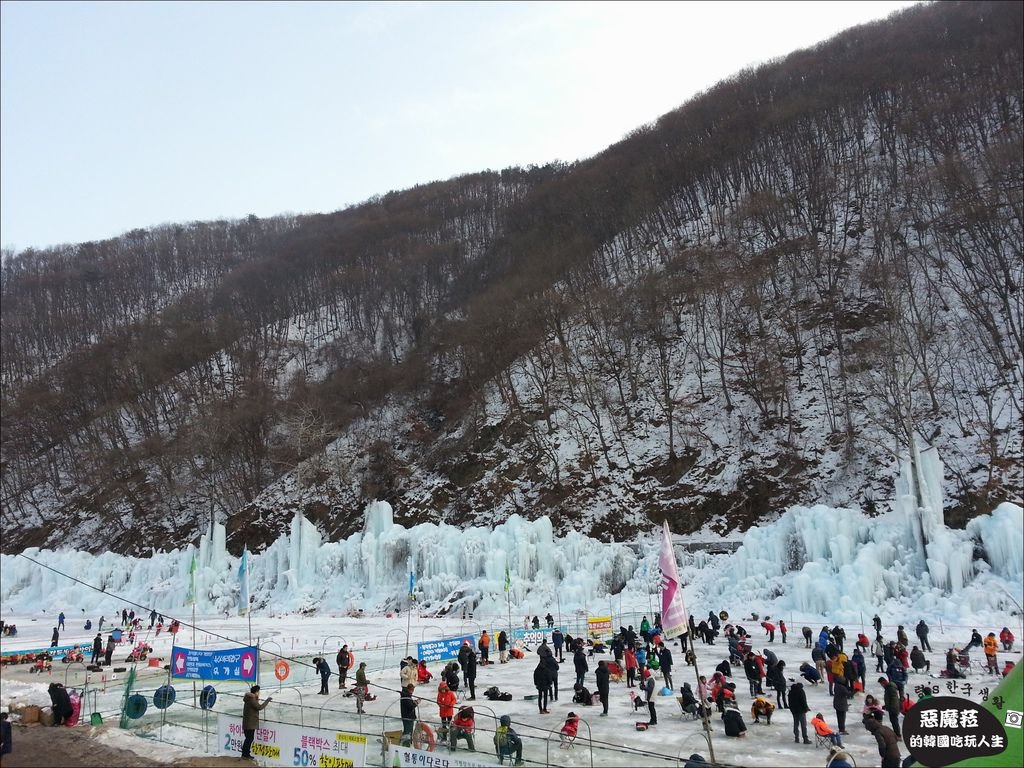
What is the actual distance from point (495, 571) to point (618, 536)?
8023 mm

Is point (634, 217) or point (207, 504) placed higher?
point (634, 217)

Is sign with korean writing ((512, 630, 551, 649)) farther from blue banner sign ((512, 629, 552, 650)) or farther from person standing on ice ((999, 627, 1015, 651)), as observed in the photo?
person standing on ice ((999, 627, 1015, 651))

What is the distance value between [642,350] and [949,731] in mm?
44235

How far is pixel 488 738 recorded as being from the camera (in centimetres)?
1091

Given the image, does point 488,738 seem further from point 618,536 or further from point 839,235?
point 839,235

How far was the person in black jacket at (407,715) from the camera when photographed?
9730 millimetres

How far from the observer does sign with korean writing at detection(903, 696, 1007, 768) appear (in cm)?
497

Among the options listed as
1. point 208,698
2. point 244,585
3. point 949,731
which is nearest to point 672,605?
point 949,731

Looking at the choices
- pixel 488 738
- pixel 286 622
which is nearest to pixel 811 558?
pixel 488 738

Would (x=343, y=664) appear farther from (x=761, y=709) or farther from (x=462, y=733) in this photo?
(x=761, y=709)

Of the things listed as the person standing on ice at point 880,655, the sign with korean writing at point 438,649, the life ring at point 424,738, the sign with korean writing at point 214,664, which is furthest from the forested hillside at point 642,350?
the sign with korean writing at point 214,664

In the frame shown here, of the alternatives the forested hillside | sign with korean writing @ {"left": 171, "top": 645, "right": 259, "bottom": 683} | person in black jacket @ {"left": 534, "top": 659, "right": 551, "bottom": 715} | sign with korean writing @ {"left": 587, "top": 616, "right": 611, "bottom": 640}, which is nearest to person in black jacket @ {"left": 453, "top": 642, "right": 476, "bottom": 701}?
person in black jacket @ {"left": 534, "top": 659, "right": 551, "bottom": 715}

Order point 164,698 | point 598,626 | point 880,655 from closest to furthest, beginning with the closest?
point 164,698 → point 880,655 → point 598,626

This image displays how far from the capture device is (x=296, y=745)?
10.0m
